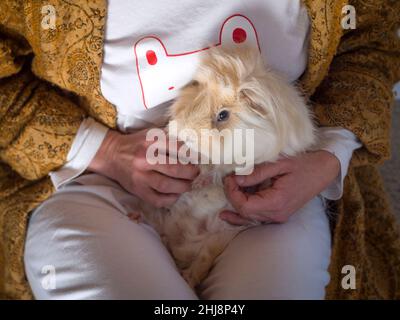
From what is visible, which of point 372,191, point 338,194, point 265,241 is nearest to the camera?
point 265,241

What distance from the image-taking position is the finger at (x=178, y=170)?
26.4 inches

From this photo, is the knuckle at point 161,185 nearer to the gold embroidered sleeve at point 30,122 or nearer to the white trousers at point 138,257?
the white trousers at point 138,257

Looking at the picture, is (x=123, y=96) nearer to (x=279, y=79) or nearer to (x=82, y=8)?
(x=82, y=8)

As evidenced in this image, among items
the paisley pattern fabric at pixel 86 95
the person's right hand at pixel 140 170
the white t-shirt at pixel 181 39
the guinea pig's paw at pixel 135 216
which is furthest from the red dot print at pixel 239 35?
the guinea pig's paw at pixel 135 216

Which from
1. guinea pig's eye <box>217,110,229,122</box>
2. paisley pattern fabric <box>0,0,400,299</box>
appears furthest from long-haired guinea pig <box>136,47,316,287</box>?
paisley pattern fabric <box>0,0,400,299</box>

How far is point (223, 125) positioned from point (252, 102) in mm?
58

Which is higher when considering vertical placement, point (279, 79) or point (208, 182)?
point (279, 79)

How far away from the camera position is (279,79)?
64 cm

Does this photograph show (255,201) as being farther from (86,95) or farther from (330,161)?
(86,95)

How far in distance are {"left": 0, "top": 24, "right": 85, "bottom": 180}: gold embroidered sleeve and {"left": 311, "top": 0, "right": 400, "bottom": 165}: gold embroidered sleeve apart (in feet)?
1.56

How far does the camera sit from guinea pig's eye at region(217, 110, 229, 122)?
616 millimetres

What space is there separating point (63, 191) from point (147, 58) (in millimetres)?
284

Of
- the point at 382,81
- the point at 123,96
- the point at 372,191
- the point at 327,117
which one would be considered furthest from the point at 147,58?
the point at 372,191

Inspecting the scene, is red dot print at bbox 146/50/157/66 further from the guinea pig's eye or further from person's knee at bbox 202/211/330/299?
person's knee at bbox 202/211/330/299
